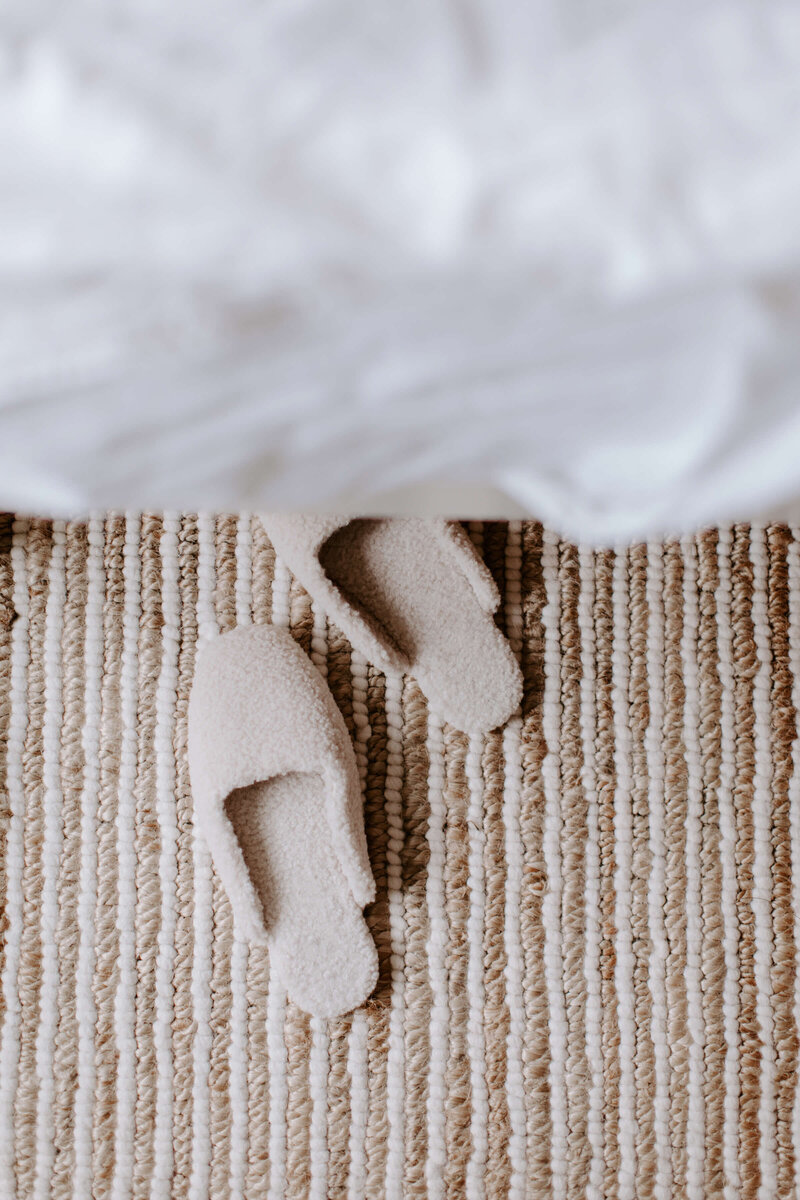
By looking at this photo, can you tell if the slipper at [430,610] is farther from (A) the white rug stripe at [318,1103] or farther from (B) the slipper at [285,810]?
(A) the white rug stripe at [318,1103]

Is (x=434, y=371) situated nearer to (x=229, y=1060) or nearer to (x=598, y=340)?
(x=598, y=340)

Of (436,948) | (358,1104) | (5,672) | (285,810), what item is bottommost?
(358,1104)

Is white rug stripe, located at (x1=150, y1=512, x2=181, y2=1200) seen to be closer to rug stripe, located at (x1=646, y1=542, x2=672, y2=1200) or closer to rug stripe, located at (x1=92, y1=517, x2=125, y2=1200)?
rug stripe, located at (x1=92, y1=517, x2=125, y2=1200)

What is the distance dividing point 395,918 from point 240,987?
0.40 feet

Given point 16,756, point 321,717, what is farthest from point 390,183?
point 16,756

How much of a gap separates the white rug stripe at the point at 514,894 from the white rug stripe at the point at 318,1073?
133 mm

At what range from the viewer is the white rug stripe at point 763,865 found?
2.39 feet

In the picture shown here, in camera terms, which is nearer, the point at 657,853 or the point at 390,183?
the point at 390,183

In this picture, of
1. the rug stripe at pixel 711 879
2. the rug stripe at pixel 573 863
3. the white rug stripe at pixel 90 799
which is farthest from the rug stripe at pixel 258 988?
the rug stripe at pixel 711 879

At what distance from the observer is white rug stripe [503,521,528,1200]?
2.37 ft

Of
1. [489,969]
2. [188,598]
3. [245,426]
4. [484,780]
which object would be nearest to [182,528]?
[188,598]

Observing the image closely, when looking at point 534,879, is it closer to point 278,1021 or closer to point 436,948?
point 436,948

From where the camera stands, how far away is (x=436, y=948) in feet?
2.36


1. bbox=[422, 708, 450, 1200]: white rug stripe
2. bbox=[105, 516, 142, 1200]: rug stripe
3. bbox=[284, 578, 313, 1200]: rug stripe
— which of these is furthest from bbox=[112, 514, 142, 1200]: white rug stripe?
bbox=[422, 708, 450, 1200]: white rug stripe
